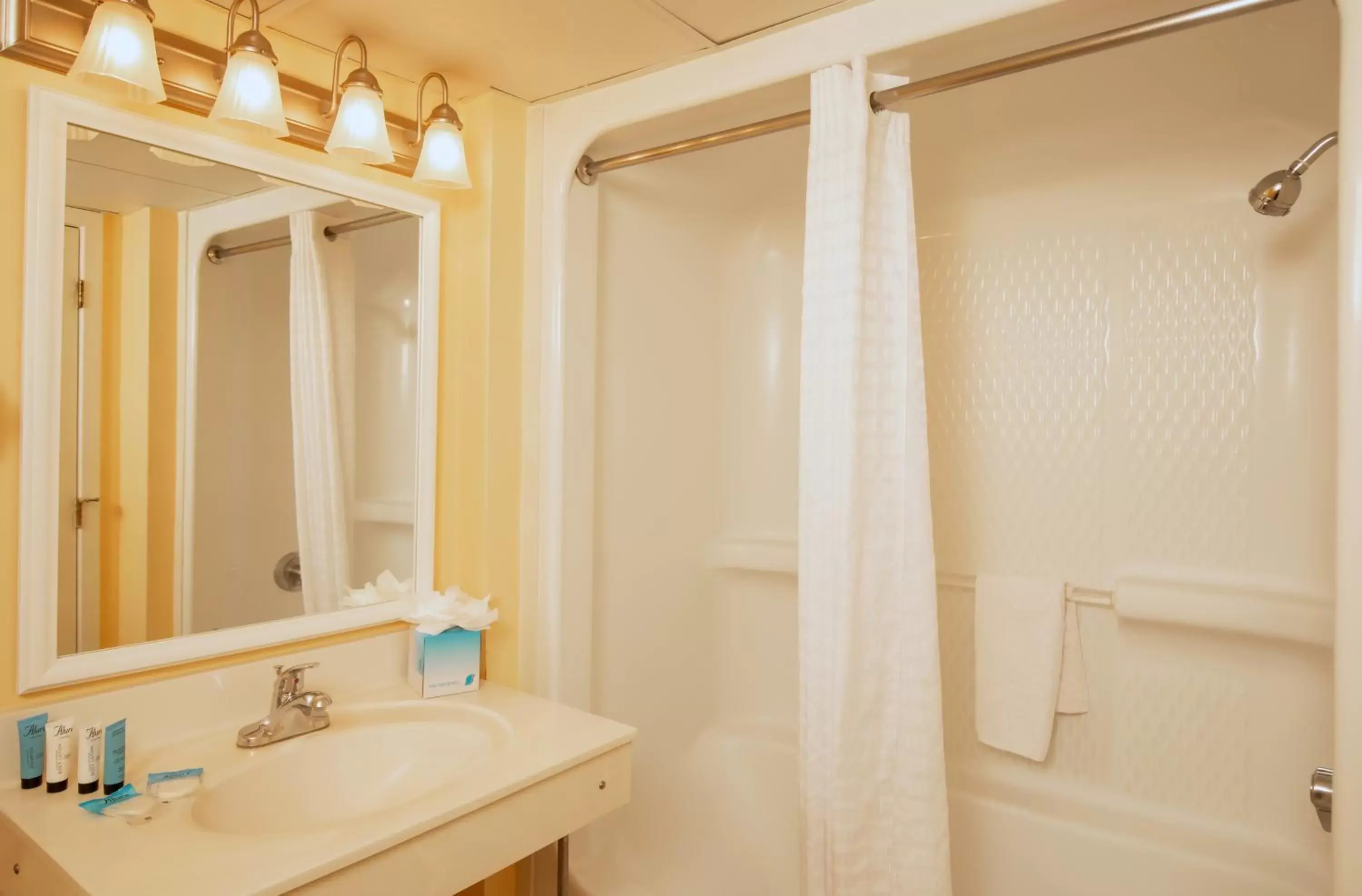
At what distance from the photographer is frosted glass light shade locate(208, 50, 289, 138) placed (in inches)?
55.6

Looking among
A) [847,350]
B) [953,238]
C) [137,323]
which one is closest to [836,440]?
[847,350]

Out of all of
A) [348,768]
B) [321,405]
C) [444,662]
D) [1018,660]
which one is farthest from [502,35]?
[1018,660]

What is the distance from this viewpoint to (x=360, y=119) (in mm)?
1572

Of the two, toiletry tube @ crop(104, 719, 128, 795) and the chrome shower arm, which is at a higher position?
the chrome shower arm

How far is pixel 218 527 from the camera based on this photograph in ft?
5.15

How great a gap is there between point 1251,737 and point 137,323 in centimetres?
240

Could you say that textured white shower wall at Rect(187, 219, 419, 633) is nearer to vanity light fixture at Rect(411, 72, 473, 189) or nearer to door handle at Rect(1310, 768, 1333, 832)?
vanity light fixture at Rect(411, 72, 473, 189)

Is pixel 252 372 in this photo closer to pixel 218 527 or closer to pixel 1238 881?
pixel 218 527

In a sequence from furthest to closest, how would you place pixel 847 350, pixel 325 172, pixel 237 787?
pixel 325 172, pixel 847 350, pixel 237 787

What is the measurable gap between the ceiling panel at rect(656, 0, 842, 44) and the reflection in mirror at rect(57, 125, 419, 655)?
Result: 73 centimetres

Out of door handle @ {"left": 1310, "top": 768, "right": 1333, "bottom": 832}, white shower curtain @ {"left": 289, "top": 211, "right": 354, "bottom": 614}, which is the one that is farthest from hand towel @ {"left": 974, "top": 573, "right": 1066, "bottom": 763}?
white shower curtain @ {"left": 289, "top": 211, "right": 354, "bottom": 614}

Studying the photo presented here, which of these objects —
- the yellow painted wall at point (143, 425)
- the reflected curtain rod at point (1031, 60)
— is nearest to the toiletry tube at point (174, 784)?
the yellow painted wall at point (143, 425)

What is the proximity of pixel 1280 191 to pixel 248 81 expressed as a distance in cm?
181

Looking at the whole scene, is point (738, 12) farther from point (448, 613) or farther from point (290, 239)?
point (448, 613)
